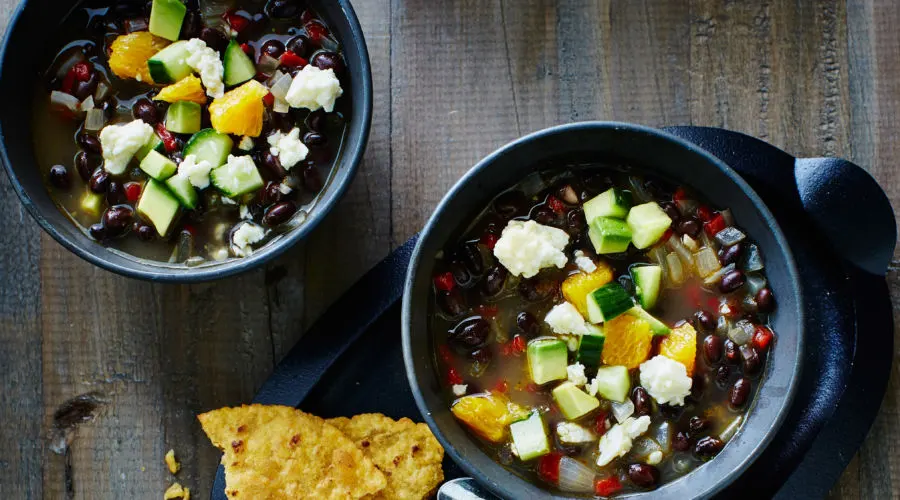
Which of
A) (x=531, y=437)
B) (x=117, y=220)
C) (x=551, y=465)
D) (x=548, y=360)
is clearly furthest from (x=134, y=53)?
(x=551, y=465)

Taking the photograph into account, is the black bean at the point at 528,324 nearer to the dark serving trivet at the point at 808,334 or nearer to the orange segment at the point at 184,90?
the dark serving trivet at the point at 808,334

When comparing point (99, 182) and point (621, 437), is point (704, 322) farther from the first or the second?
point (99, 182)

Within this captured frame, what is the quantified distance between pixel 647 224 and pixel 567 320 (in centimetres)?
39

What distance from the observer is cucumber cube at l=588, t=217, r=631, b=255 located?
2.93 metres

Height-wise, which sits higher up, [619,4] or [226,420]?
[619,4]

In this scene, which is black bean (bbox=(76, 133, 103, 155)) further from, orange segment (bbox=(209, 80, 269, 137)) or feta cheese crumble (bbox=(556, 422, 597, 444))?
feta cheese crumble (bbox=(556, 422, 597, 444))

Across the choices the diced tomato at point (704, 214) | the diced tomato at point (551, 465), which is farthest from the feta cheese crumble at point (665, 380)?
the diced tomato at point (704, 214)

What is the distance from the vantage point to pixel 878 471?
3.41m

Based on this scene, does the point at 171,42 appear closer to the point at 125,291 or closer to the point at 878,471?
the point at 125,291

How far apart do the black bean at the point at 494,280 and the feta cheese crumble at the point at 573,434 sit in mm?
467

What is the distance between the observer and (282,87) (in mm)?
3158

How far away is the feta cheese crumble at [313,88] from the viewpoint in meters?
3.07

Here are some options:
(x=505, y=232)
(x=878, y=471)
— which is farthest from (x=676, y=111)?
(x=878, y=471)

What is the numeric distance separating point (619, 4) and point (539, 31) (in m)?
0.31
